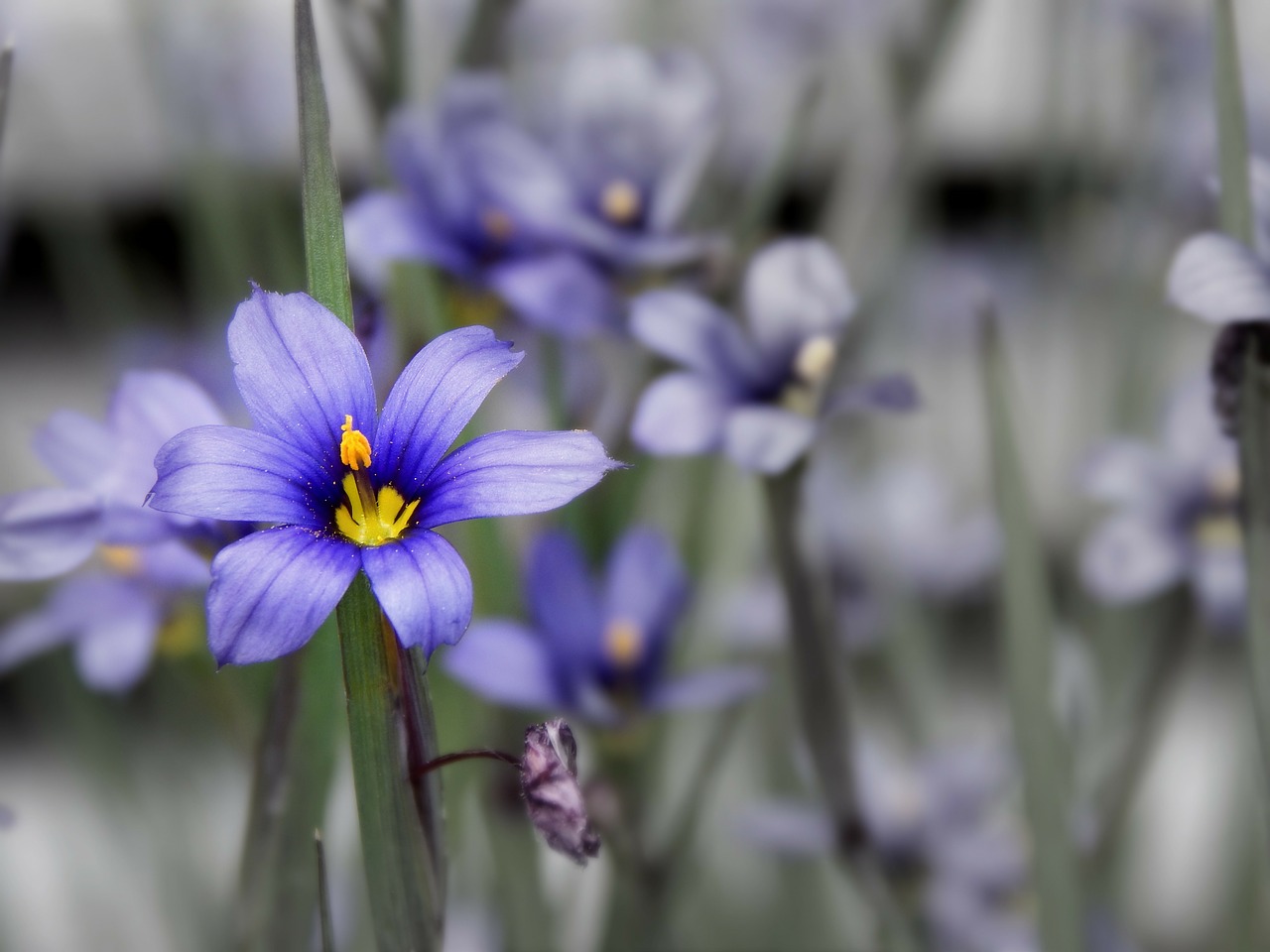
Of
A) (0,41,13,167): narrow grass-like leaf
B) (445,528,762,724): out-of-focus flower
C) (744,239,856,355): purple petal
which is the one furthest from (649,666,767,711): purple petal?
(0,41,13,167): narrow grass-like leaf

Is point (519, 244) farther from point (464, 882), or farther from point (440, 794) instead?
point (464, 882)

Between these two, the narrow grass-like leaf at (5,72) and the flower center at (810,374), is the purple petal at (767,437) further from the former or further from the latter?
the narrow grass-like leaf at (5,72)

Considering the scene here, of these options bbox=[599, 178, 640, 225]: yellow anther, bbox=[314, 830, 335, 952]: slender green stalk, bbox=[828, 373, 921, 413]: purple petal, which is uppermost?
bbox=[599, 178, 640, 225]: yellow anther

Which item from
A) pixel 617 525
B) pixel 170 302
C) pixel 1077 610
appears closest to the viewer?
pixel 617 525

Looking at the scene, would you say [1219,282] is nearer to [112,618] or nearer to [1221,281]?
[1221,281]

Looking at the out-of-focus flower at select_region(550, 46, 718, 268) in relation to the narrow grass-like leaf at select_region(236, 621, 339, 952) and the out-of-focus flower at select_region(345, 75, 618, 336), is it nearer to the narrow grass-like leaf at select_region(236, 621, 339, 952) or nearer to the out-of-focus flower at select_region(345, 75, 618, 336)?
the out-of-focus flower at select_region(345, 75, 618, 336)

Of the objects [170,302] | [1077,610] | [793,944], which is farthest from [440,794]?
[170,302]

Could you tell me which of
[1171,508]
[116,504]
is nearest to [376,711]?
[116,504]
